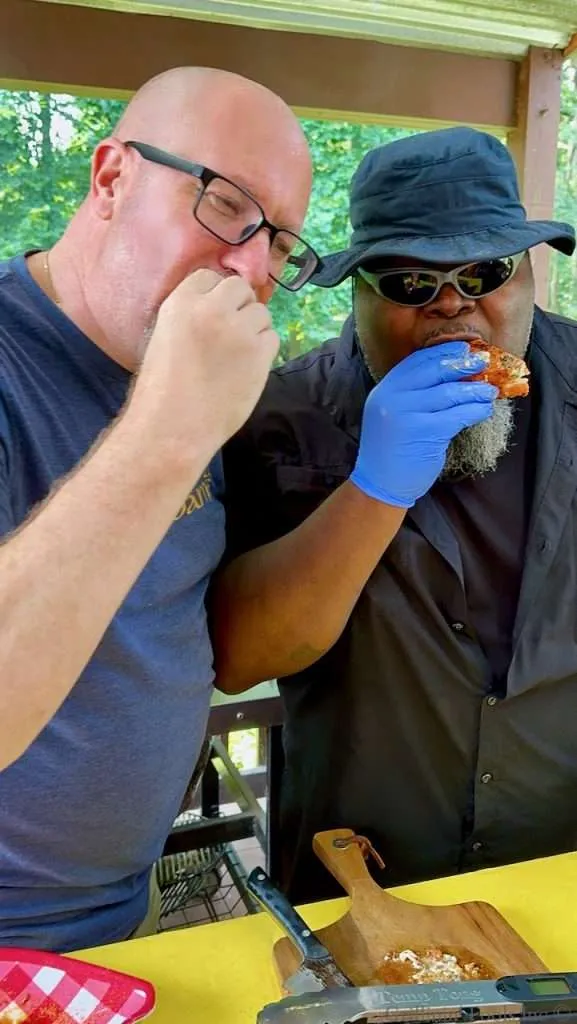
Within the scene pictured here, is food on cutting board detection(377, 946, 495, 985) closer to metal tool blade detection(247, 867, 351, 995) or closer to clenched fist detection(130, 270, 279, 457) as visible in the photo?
metal tool blade detection(247, 867, 351, 995)

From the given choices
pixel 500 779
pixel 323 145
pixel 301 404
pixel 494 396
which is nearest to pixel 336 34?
pixel 323 145

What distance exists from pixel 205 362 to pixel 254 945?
712mm

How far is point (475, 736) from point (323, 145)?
188 cm

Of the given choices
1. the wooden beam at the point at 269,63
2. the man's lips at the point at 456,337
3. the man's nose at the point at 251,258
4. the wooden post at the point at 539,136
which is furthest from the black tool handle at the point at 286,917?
the wooden post at the point at 539,136

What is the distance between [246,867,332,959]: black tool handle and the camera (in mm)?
946

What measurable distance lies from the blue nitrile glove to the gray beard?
10 centimetres

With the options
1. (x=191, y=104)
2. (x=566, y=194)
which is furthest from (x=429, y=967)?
(x=566, y=194)

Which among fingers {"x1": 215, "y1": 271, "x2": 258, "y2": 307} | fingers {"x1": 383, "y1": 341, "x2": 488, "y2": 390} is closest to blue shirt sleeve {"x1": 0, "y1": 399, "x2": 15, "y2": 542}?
fingers {"x1": 215, "y1": 271, "x2": 258, "y2": 307}

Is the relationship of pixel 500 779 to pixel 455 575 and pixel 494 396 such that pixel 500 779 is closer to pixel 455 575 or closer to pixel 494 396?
pixel 455 575

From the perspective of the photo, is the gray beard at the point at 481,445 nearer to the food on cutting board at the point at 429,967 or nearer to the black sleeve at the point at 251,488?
the black sleeve at the point at 251,488

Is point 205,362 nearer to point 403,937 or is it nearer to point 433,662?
point 403,937

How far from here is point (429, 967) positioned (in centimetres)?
98

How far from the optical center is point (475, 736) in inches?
59.2

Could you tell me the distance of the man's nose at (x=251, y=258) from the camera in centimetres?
109
